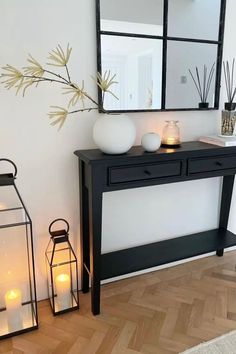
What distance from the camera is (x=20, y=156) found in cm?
173

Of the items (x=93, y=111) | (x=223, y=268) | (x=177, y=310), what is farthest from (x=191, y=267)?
(x=93, y=111)

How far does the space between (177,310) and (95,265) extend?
0.60m

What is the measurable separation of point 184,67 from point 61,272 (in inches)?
61.2

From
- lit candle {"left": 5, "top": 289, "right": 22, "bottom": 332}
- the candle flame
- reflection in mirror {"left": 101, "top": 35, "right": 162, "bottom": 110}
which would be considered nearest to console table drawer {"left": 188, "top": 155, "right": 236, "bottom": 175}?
reflection in mirror {"left": 101, "top": 35, "right": 162, "bottom": 110}

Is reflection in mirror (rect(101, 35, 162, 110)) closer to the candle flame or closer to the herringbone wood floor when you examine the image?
the candle flame

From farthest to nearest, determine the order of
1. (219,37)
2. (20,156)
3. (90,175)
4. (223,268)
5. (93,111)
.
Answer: (223,268), (219,37), (93,111), (20,156), (90,175)

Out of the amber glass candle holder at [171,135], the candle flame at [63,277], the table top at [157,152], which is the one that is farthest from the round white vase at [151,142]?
the candle flame at [63,277]

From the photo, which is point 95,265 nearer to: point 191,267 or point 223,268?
point 191,267

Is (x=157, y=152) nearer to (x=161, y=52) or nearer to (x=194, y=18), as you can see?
(x=161, y=52)

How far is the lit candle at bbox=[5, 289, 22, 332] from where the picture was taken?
163 cm

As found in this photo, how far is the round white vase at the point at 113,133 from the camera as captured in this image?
160 cm

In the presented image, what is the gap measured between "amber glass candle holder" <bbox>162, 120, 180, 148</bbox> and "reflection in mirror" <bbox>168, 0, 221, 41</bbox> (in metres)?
0.57

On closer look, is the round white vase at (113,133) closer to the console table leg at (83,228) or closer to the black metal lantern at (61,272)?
the console table leg at (83,228)

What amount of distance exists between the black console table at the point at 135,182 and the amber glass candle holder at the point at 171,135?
0.09 meters
